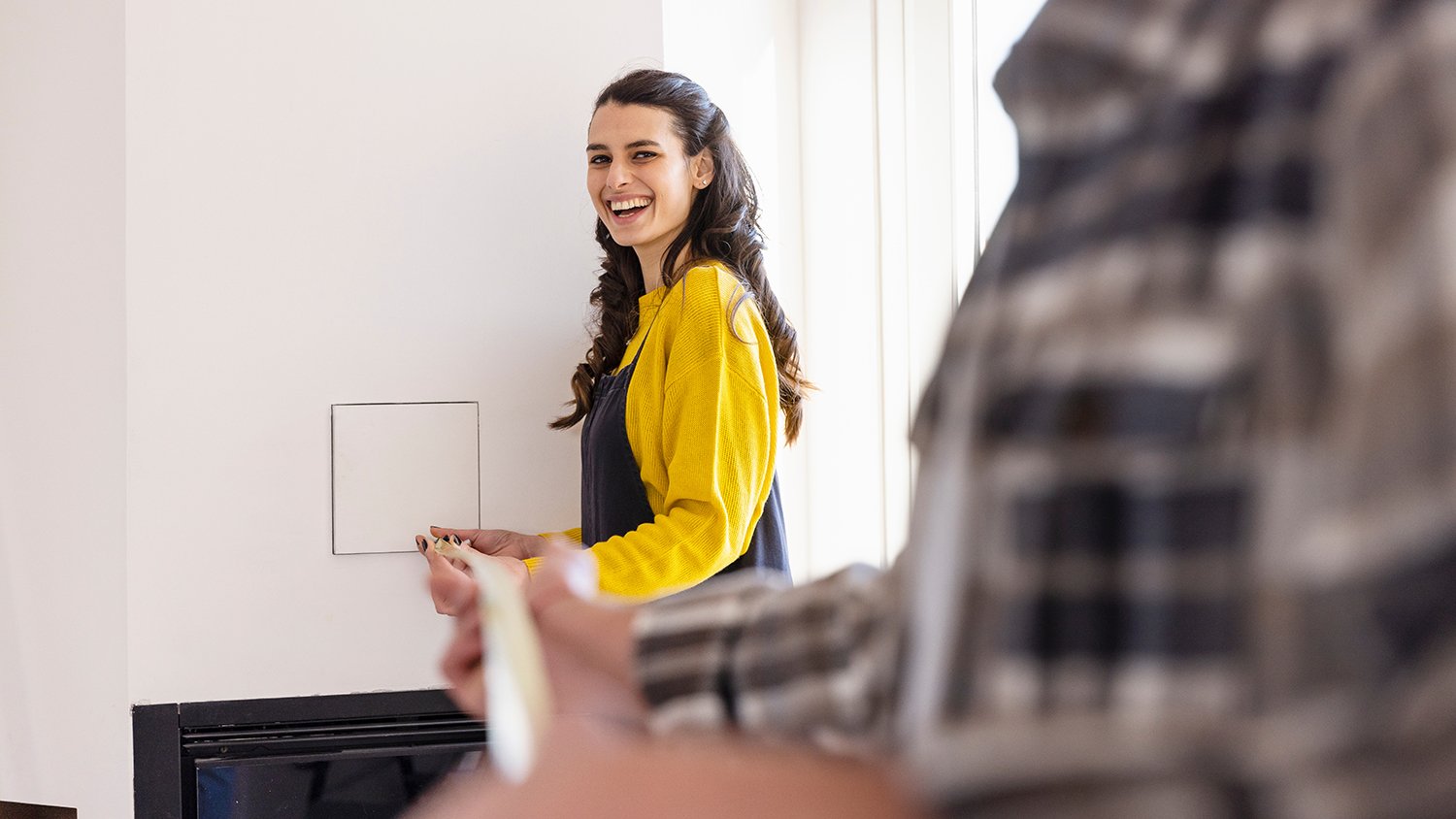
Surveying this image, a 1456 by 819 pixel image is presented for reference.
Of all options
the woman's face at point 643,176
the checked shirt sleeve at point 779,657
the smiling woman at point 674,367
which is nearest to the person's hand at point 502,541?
the smiling woman at point 674,367

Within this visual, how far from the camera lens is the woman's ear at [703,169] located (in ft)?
6.17

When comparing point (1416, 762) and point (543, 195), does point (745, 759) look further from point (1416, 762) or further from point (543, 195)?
point (543, 195)

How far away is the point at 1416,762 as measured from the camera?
0.22 meters

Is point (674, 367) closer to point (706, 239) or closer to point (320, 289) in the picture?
point (706, 239)

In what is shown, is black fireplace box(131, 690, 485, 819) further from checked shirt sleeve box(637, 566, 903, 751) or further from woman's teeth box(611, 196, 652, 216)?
checked shirt sleeve box(637, 566, 903, 751)

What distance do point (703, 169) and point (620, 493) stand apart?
531 mm

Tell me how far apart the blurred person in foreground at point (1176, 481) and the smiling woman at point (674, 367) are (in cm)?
121

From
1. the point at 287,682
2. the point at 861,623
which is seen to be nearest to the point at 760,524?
the point at 287,682

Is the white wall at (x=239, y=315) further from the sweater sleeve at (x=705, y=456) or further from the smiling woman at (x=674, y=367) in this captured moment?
the sweater sleeve at (x=705, y=456)

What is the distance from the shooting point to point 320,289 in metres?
2.00

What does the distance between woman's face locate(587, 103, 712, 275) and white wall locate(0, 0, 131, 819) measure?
2.63 ft

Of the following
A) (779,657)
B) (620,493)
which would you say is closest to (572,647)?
(779,657)

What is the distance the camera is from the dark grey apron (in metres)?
1.74

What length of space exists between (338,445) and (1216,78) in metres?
1.88
